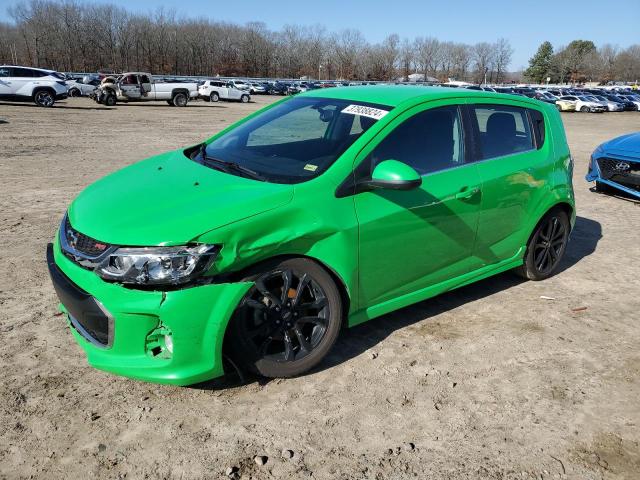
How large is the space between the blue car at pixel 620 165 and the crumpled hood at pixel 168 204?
22.1 feet

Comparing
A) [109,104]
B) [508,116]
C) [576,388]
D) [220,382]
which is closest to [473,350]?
[576,388]

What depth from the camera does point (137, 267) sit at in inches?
106

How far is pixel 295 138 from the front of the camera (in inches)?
160

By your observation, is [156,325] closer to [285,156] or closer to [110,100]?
[285,156]

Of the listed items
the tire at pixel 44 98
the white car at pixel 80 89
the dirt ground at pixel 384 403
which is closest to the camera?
the dirt ground at pixel 384 403

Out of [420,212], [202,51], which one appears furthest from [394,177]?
[202,51]

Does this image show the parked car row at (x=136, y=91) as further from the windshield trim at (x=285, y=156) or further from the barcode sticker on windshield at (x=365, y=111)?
the barcode sticker on windshield at (x=365, y=111)

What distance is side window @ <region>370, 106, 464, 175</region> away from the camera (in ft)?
11.5

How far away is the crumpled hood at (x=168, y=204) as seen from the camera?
276 cm

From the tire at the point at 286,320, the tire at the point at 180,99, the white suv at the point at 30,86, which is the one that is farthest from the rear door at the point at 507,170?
the tire at the point at 180,99

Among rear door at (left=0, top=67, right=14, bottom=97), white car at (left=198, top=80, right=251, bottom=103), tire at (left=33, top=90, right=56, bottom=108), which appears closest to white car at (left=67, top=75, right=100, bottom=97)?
white car at (left=198, top=80, right=251, bottom=103)

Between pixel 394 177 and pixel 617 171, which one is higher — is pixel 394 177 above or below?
above

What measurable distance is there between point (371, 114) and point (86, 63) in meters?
Result: 109

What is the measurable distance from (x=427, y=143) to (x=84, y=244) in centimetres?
229
